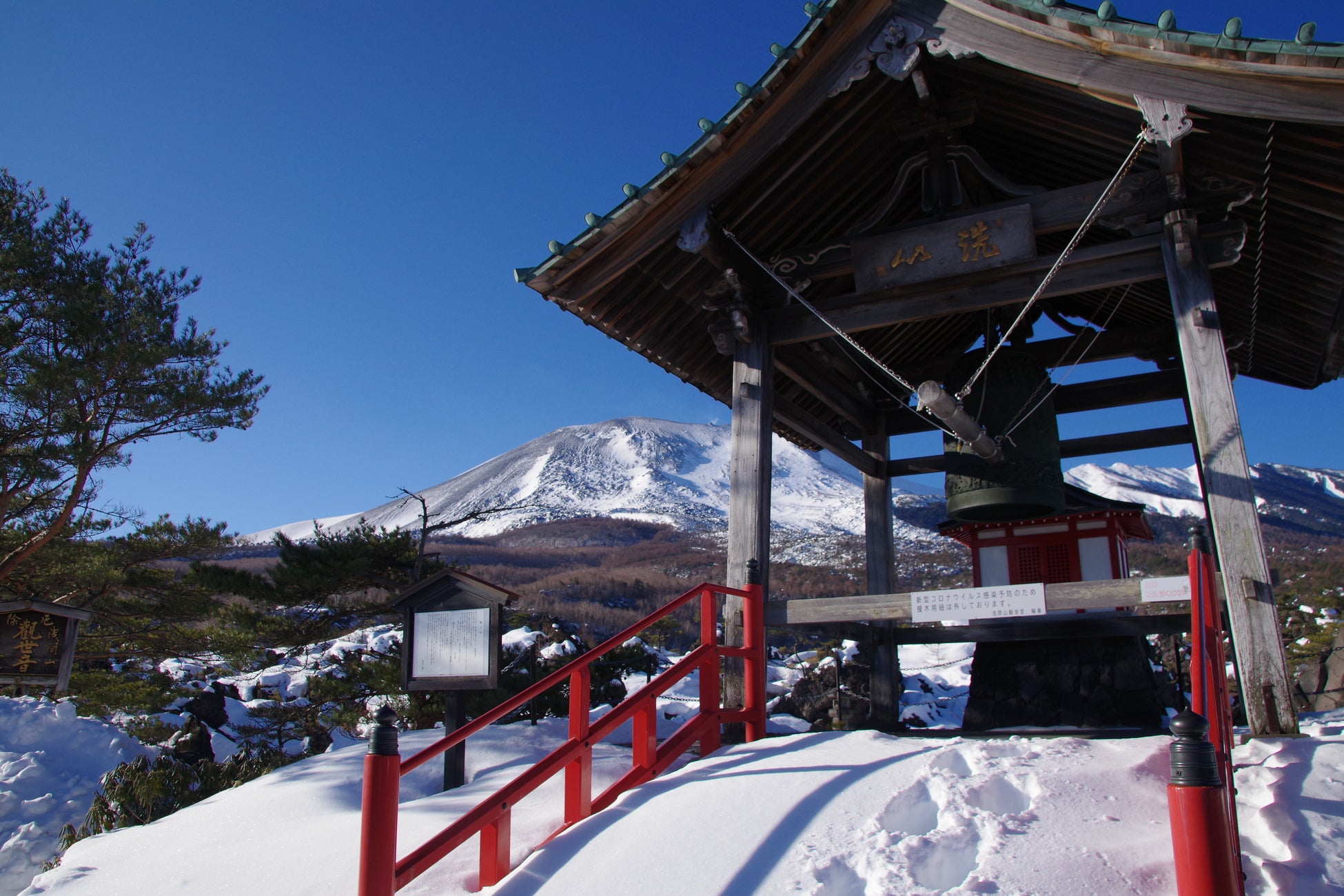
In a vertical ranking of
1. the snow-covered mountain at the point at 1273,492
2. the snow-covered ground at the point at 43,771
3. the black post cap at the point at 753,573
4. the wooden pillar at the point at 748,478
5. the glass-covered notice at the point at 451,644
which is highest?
the snow-covered mountain at the point at 1273,492

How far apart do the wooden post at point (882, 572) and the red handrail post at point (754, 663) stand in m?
2.69

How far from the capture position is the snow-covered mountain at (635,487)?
123 m

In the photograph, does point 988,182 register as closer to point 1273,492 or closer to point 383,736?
point 383,736

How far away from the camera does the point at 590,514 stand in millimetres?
127375

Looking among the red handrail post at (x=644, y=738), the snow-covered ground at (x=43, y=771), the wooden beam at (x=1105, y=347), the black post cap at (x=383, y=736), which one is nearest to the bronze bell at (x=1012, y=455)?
the wooden beam at (x=1105, y=347)

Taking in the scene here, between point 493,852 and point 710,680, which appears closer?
point 493,852

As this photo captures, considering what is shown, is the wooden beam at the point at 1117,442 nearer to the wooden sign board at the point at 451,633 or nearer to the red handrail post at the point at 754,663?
the red handrail post at the point at 754,663

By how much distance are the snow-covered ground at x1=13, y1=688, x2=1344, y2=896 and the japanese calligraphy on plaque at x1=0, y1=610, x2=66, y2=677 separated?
22.2ft

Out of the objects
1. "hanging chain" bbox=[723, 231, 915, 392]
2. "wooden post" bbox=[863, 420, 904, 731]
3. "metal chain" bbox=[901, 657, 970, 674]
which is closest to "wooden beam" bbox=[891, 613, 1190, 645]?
"wooden post" bbox=[863, 420, 904, 731]

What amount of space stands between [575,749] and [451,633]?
326cm

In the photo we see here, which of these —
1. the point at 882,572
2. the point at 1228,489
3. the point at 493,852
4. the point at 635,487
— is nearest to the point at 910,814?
the point at 493,852

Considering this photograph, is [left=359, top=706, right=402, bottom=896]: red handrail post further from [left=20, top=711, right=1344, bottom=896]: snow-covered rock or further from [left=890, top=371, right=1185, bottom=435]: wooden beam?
[left=890, top=371, right=1185, bottom=435]: wooden beam

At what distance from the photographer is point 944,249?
20.4ft

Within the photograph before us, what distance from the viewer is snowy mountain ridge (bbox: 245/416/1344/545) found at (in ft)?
371
